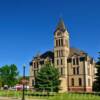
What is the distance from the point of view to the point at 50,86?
72500 mm

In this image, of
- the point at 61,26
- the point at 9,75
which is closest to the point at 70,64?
the point at 61,26

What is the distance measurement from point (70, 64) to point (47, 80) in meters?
28.1

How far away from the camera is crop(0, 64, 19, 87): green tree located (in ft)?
442

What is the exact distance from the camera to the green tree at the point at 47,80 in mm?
71938

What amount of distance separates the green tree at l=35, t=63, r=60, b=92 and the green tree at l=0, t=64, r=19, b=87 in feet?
201

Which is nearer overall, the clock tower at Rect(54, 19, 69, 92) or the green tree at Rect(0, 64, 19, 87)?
the clock tower at Rect(54, 19, 69, 92)

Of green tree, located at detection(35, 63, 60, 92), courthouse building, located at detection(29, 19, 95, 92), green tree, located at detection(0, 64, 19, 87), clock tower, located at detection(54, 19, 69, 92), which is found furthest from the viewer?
green tree, located at detection(0, 64, 19, 87)

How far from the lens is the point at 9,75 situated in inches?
5536

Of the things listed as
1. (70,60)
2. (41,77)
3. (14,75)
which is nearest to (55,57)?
(70,60)

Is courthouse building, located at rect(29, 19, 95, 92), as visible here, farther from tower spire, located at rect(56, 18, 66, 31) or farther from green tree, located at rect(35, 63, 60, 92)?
green tree, located at rect(35, 63, 60, 92)

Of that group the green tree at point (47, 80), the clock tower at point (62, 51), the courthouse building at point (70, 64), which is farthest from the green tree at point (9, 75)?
the green tree at point (47, 80)

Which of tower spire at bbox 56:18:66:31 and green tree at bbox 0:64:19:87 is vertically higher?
tower spire at bbox 56:18:66:31

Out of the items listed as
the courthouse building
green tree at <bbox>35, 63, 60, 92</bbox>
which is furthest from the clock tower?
green tree at <bbox>35, 63, 60, 92</bbox>

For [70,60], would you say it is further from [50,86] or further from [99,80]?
[99,80]
